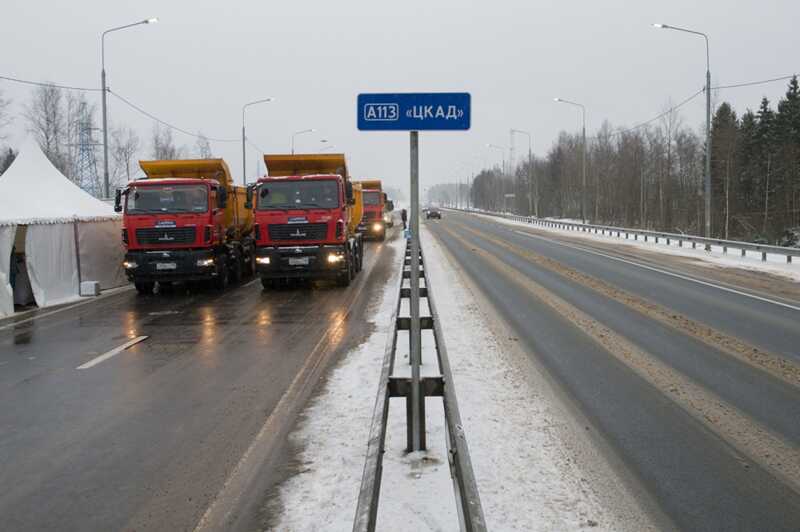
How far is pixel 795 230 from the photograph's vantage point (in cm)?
5616

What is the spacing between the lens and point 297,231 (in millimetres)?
17156

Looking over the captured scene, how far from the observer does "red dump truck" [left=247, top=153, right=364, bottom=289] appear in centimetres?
1706

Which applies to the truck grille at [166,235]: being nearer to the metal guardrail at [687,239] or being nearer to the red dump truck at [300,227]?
the red dump truck at [300,227]

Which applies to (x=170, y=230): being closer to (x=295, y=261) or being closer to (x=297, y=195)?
(x=295, y=261)

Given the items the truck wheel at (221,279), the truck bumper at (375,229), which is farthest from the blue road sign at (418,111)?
the truck bumper at (375,229)

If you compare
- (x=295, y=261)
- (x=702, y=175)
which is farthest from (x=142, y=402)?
(x=702, y=175)

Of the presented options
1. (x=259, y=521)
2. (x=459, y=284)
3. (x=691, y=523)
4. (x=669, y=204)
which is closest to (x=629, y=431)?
(x=691, y=523)

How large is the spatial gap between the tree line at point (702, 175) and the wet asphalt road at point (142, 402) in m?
49.0

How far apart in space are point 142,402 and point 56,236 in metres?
10.9

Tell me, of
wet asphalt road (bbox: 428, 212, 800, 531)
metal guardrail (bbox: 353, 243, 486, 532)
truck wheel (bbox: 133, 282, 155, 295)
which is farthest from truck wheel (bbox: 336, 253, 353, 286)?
metal guardrail (bbox: 353, 243, 486, 532)

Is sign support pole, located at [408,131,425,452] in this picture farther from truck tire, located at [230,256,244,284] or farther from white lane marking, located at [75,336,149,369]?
truck tire, located at [230,256,244,284]

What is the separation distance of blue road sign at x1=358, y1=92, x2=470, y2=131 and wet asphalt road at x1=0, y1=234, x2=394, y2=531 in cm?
290

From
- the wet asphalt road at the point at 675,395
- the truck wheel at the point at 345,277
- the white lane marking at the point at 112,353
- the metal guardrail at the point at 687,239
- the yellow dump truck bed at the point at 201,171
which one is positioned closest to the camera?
the wet asphalt road at the point at 675,395

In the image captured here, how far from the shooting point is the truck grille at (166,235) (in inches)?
647
